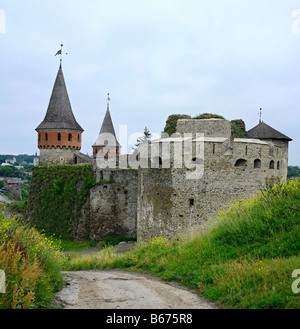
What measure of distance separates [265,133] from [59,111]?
18.7 m

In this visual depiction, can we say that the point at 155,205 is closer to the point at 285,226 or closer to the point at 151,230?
the point at 151,230

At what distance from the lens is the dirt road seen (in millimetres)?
6781

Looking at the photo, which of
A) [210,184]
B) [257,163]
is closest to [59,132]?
[210,184]

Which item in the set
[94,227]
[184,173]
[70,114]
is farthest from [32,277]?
[70,114]

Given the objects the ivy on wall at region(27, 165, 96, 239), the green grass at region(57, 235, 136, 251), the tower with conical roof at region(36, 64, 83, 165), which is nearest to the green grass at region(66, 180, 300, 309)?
the green grass at region(57, 235, 136, 251)

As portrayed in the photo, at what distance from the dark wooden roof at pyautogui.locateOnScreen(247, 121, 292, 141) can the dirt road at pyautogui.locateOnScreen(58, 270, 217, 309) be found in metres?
21.2

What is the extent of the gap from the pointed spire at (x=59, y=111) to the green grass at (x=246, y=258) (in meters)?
23.9

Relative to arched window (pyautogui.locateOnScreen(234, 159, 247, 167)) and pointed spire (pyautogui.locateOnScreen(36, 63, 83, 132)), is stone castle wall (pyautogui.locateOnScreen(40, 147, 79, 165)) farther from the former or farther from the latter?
arched window (pyautogui.locateOnScreen(234, 159, 247, 167))

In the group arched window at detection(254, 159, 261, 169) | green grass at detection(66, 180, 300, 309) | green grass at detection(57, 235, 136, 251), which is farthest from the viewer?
green grass at detection(57, 235, 136, 251)

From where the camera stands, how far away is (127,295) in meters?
7.55

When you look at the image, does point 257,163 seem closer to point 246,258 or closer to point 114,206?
point 246,258

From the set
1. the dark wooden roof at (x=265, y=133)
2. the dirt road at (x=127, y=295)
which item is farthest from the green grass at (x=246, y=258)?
the dark wooden roof at (x=265, y=133)

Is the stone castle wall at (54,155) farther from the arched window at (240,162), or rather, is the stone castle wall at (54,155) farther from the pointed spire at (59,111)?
the arched window at (240,162)
